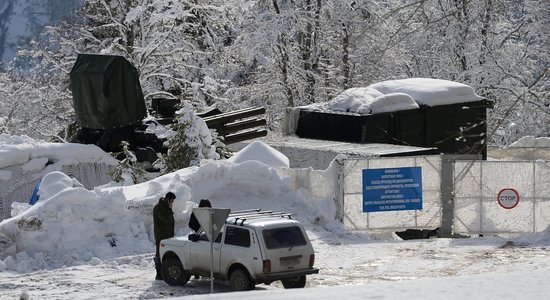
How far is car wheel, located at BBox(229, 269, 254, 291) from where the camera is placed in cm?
1831

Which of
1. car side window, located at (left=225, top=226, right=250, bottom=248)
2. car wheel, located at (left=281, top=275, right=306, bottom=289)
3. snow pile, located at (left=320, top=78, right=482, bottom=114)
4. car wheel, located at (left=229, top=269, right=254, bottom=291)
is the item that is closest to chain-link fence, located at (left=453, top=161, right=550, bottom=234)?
snow pile, located at (left=320, top=78, right=482, bottom=114)

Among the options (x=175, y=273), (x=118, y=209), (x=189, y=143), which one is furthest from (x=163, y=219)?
(x=189, y=143)

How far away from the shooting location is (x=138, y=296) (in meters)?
A: 18.6

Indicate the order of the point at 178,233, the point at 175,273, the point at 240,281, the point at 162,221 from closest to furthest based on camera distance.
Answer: the point at 240,281, the point at 175,273, the point at 162,221, the point at 178,233

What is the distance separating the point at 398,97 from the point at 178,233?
1153cm

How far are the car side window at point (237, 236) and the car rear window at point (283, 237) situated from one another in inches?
14.8

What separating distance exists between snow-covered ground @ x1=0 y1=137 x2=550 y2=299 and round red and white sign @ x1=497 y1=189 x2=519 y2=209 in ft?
3.33

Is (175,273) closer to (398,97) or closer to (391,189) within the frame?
(391,189)

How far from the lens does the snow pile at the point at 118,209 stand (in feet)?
72.9

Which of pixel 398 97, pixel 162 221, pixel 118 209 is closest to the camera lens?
pixel 162 221

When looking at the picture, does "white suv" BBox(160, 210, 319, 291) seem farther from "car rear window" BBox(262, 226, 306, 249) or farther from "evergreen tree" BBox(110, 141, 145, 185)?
"evergreen tree" BBox(110, 141, 145, 185)

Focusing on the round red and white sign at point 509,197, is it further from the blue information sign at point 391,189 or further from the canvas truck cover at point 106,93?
the canvas truck cover at point 106,93

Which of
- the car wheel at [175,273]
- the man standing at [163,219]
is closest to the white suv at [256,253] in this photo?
the car wheel at [175,273]

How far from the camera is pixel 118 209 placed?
23312 millimetres
